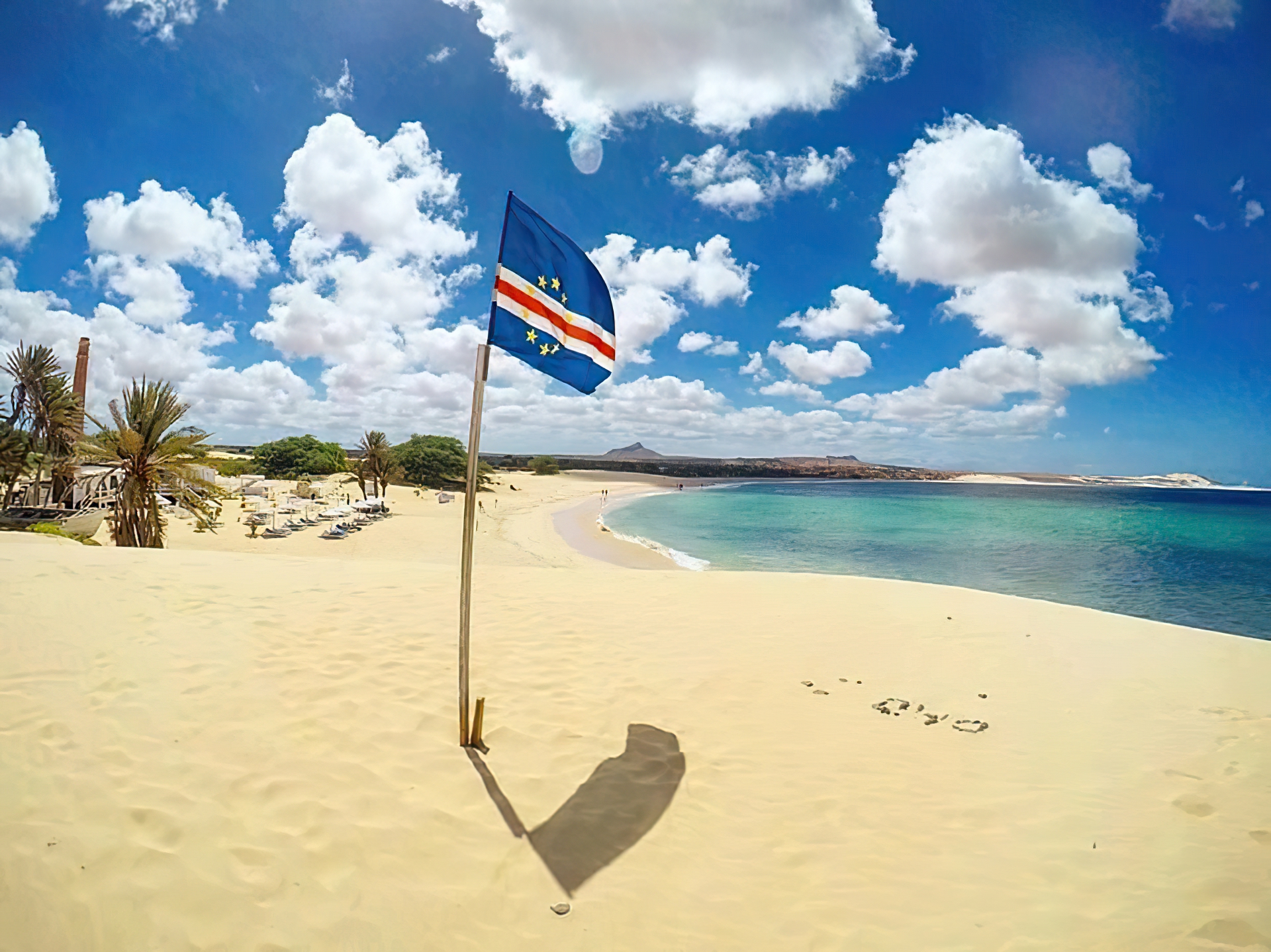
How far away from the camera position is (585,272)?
199 inches

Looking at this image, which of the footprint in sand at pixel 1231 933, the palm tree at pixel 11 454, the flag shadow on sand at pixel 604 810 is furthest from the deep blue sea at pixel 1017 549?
the palm tree at pixel 11 454

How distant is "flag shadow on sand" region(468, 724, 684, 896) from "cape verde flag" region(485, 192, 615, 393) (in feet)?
10.4

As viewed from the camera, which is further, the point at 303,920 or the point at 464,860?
the point at 464,860

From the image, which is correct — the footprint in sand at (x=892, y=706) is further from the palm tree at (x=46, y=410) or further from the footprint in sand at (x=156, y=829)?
the palm tree at (x=46, y=410)

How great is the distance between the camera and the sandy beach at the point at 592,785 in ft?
9.95

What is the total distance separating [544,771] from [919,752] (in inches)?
137

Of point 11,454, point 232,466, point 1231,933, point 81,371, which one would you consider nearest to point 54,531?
point 11,454

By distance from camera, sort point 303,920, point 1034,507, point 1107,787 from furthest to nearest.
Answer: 1. point 1034,507
2. point 1107,787
3. point 303,920

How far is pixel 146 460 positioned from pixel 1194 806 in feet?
63.7

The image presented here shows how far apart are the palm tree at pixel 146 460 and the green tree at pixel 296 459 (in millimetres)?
47325

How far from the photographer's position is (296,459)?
5919cm

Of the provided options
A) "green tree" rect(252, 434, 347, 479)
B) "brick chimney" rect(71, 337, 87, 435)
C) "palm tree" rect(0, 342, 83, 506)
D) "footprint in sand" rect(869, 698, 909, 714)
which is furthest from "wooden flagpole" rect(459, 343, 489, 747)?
"green tree" rect(252, 434, 347, 479)

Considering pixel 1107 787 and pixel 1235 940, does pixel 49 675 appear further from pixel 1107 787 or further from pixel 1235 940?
pixel 1107 787

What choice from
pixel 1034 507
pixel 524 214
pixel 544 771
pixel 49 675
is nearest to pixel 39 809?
pixel 49 675
